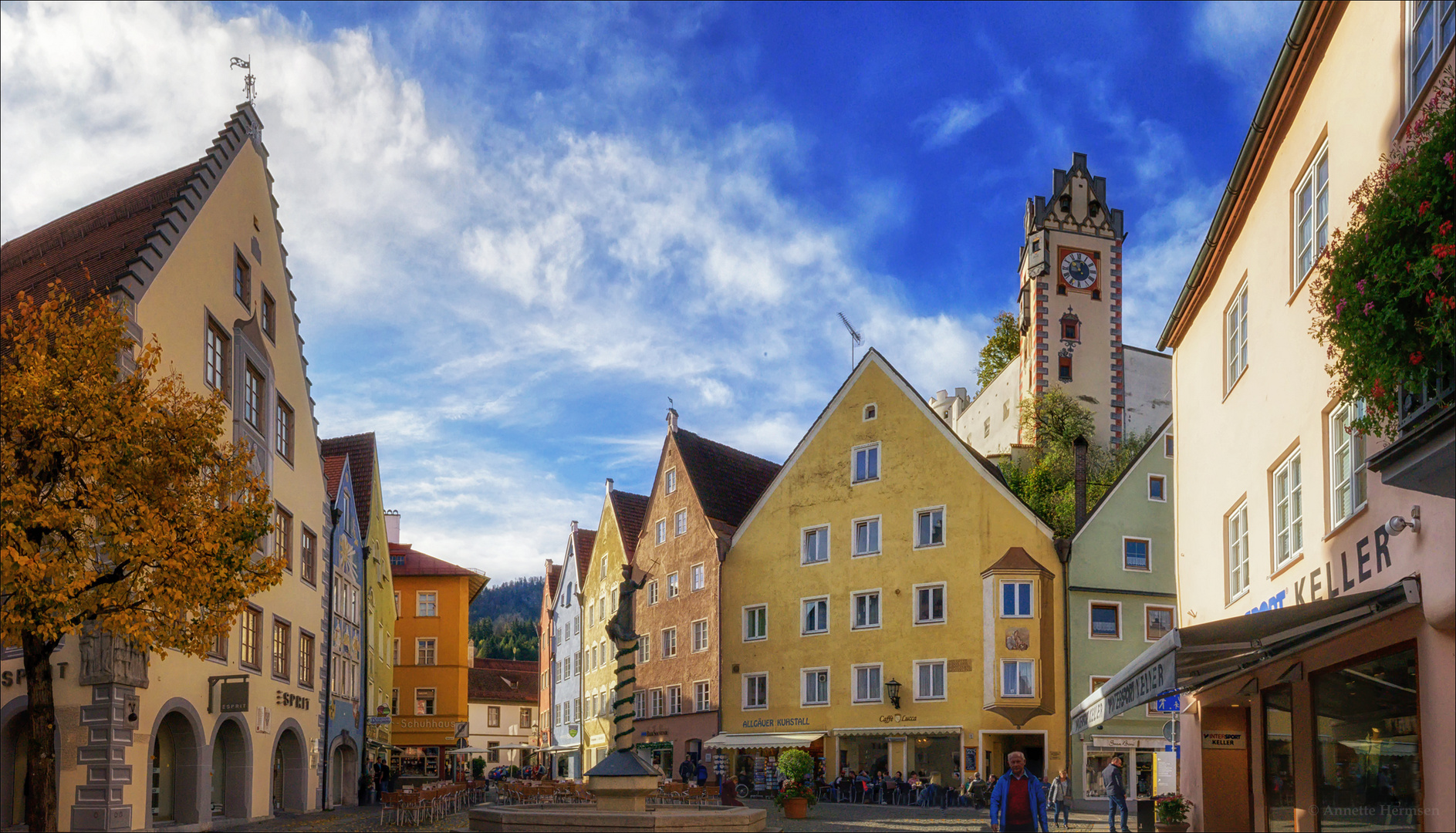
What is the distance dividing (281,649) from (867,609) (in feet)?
66.5

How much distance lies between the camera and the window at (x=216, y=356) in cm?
2762

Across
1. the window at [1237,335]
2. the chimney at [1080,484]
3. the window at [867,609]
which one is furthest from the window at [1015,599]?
the window at [1237,335]

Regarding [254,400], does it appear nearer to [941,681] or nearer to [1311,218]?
[1311,218]

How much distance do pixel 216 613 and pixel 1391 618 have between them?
46.2 feet

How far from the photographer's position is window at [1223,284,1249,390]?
67.6ft

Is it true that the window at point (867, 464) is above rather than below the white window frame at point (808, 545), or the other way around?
above

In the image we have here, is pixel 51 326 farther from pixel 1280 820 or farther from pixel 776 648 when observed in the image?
pixel 776 648

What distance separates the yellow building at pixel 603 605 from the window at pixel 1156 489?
25.9 meters

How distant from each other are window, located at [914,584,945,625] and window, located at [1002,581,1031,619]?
209 cm

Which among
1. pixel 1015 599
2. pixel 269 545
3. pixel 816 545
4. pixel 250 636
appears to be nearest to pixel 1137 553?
pixel 1015 599

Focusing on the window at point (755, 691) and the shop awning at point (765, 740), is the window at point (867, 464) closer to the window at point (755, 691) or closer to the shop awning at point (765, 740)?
the window at point (755, 691)

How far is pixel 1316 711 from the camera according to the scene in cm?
1680

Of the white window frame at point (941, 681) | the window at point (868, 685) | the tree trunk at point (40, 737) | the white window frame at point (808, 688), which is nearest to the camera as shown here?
the tree trunk at point (40, 737)

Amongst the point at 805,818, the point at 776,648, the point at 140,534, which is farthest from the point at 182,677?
the point at 776,648
